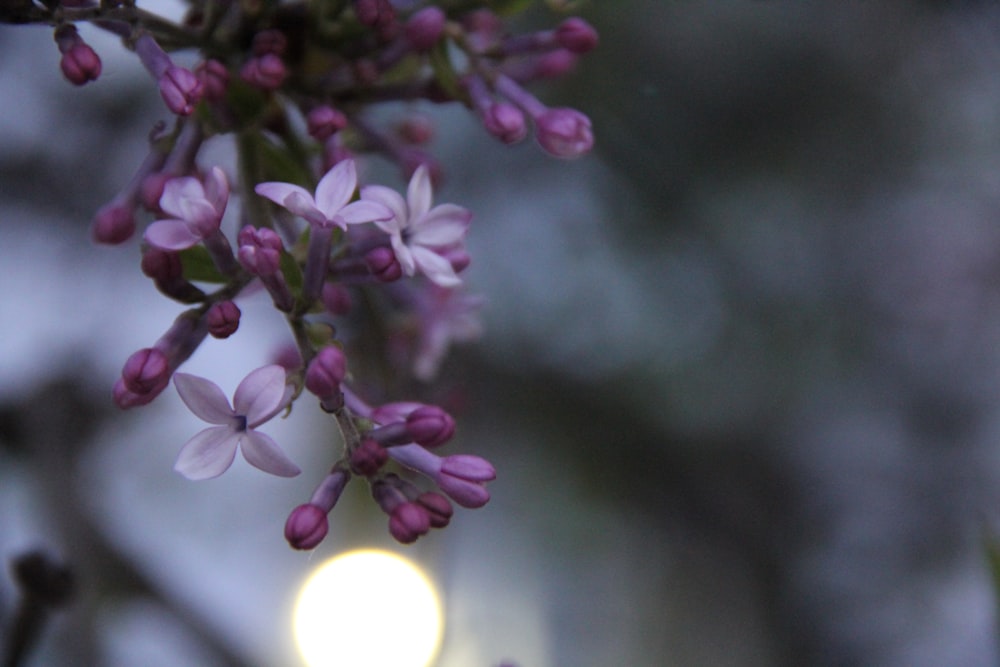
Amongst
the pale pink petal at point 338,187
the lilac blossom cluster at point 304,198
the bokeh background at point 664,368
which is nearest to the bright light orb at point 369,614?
the bokeh background at point 664,368

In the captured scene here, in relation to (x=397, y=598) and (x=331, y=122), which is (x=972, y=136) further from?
(x=331, y=122)

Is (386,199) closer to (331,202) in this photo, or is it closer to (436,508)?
(331,202)

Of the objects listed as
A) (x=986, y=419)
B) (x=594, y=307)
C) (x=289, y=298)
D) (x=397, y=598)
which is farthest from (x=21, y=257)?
(x=986, y=419)

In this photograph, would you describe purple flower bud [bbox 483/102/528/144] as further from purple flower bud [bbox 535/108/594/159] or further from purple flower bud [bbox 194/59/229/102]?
purple flower bud [bbox 194/59/229/102]

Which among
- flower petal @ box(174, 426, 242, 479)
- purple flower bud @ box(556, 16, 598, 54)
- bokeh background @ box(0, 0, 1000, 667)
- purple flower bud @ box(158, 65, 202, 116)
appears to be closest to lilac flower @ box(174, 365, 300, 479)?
flower petal @ box(174, 426, 242, 479)

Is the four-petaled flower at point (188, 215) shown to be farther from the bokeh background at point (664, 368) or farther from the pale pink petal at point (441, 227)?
the bokeh background at point (664, 368)
